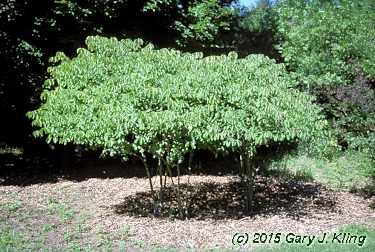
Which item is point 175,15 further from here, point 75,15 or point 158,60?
point 158,60

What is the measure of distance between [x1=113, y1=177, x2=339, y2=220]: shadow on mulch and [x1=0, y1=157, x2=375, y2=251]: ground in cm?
2

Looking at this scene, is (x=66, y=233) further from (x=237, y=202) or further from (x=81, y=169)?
(x=81, y=169)

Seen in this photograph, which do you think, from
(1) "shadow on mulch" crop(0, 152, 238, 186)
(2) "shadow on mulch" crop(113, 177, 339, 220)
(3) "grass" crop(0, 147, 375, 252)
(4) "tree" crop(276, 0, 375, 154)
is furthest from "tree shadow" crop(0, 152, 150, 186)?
(4) "tree" crop(276, 0, 375, 154)

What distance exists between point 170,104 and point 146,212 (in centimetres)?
235

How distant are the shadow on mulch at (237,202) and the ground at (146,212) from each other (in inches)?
0.6

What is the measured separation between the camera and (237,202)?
7004 mm

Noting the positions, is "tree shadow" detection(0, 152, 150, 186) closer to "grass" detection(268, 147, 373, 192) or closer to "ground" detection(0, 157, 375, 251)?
"ground" detection(0, 157, 375, 251)

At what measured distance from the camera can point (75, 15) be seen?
7.77 meters

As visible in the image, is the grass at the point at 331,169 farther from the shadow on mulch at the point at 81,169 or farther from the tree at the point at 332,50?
the shadow on mulch at the point at 81,169

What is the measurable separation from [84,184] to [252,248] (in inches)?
175

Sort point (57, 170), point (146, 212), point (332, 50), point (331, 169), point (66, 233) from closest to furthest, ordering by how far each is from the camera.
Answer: point (66, 233)
point (146, 212)
point (331, 169)
point (57, 170)
point (332, 50)

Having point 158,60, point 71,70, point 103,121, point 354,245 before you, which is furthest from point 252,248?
point 71,70

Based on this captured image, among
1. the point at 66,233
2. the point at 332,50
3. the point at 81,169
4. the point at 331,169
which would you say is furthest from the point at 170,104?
the point at 332,50

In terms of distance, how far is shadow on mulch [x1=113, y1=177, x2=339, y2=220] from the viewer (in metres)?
6.43
